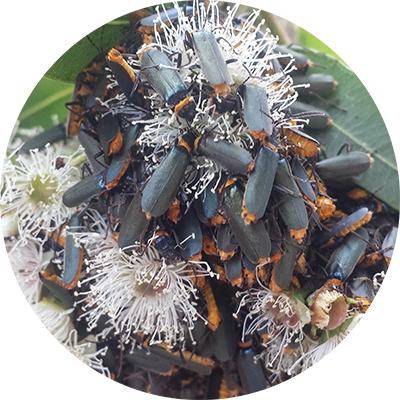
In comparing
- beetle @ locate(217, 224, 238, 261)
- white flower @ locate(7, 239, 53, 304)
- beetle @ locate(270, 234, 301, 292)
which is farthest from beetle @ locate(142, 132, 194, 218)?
white flower @ locate(7, 239, 53, 304)

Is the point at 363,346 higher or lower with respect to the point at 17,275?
lower

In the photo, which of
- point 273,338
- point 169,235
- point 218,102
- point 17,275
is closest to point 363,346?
point 273,338

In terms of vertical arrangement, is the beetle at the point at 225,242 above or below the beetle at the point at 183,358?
above

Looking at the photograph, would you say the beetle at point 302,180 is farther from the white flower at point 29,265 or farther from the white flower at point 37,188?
the white flower at point 29,265

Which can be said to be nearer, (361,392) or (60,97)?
(361,392)

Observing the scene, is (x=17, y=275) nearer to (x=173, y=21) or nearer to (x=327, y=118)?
(x=173, y=21)

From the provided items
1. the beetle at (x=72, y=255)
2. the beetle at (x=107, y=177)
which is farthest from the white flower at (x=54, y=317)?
the beetle at (x=107, y=177)

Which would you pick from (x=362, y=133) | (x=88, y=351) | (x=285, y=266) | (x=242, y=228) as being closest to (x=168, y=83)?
(x=242, y=228)
